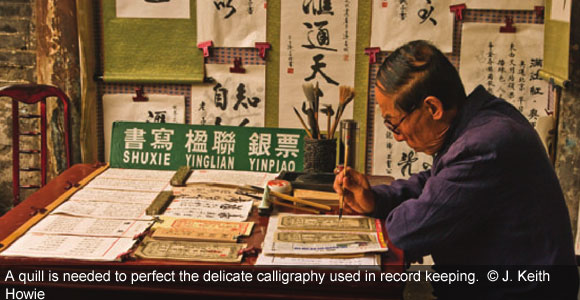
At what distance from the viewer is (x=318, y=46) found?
3.54m

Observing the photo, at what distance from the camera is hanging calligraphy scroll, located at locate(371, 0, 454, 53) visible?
344 centimetres

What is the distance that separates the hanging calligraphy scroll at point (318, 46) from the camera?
11.5 ft

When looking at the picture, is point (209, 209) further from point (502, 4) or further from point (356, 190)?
point (502, 4)

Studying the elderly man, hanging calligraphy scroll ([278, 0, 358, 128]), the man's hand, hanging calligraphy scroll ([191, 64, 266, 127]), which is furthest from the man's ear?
hanging calligraphy scroll ([191, 64, 266, 127])

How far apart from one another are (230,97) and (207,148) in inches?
42.7

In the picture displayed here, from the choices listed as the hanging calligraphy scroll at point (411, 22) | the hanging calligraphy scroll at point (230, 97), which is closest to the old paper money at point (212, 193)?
the hanging calligraphy scroll at point (230, 97)

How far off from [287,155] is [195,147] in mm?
426

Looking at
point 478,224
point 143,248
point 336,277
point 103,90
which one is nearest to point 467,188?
point 478,224

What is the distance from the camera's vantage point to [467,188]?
5.12 ft

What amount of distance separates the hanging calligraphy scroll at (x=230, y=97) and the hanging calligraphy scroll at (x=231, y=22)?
166mm

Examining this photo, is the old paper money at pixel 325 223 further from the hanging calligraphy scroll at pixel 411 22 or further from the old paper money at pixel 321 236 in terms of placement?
the hanging calligraphy scroll at pixel 411 22

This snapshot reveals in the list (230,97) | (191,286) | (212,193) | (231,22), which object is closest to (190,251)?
(191,286)

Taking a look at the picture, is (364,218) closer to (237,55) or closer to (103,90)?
(237,55)

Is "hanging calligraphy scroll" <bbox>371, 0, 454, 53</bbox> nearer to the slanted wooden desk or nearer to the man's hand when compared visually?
the man's hand
